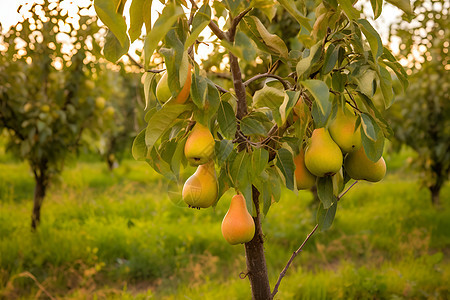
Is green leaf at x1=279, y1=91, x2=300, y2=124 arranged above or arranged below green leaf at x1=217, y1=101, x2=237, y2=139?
above

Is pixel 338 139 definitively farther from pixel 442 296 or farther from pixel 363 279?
pixel 442 296

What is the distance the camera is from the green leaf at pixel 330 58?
85 cm

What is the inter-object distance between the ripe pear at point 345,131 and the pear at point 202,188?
0.95ft

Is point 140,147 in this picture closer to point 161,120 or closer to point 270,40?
point 161,120

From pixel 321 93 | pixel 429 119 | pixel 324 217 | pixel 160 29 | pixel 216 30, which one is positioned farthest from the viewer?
pixel 429 119

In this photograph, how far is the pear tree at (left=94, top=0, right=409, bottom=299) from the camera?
784 mm

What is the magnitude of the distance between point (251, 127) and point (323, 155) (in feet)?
0.58

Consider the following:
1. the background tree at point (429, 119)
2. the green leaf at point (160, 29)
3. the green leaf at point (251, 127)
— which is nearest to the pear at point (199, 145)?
the green leaf at point (251, 127)

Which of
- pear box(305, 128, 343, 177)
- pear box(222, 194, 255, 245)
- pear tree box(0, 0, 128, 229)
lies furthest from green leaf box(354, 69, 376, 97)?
pear tree box(0, 0, 128, 229)

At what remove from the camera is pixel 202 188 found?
3.11 ft

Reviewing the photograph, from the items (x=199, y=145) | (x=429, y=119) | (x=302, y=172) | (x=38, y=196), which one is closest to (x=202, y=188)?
(x=199, y=145)

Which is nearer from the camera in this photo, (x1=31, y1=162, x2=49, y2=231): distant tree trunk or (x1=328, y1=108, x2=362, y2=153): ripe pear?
(x1=328, y1=108, x2=362, y2=153): ripe pear

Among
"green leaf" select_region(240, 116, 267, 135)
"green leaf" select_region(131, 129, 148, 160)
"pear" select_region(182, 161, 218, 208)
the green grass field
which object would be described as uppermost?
"green leaf" select_region(240, 116, 267, 135)

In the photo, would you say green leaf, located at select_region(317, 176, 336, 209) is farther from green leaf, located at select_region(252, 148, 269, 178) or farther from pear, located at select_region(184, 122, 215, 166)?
pear, located at select_region(184, 122, 215, 166)
